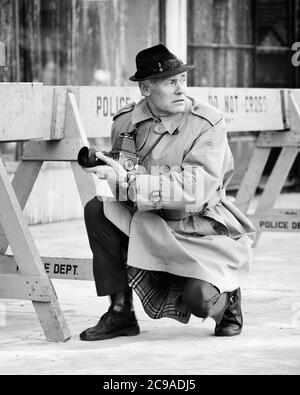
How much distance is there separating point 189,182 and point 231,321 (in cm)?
75

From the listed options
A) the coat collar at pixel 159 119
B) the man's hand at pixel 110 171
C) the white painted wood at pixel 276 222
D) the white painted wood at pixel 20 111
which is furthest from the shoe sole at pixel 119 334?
the white painted wood at pixel 276 222

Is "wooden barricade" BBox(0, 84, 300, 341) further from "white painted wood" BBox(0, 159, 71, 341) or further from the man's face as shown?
the man's face

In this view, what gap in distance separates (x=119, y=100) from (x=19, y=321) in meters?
1.50

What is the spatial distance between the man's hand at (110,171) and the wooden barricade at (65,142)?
461 mm

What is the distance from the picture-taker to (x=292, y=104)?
325 inches

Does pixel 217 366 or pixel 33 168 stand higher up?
pixel 33 168

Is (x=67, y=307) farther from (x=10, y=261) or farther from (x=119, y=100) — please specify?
(x=119, y=100)

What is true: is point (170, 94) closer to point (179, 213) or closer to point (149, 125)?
point (149, 125)

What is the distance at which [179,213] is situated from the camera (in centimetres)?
510

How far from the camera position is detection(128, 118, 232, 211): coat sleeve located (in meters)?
4.90

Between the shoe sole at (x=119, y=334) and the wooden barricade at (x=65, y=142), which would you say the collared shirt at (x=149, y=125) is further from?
the shoe sole at (x=119, y=334)

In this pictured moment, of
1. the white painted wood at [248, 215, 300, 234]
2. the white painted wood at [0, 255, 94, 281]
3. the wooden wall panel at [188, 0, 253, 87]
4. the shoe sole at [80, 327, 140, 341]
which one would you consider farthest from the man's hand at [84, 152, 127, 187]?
the wooden wall panel at [188, 0, 253, 87]

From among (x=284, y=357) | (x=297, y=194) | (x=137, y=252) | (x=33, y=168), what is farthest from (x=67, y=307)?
(x=297, y=194)

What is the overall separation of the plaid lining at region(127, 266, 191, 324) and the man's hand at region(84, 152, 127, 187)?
17.8 inches
